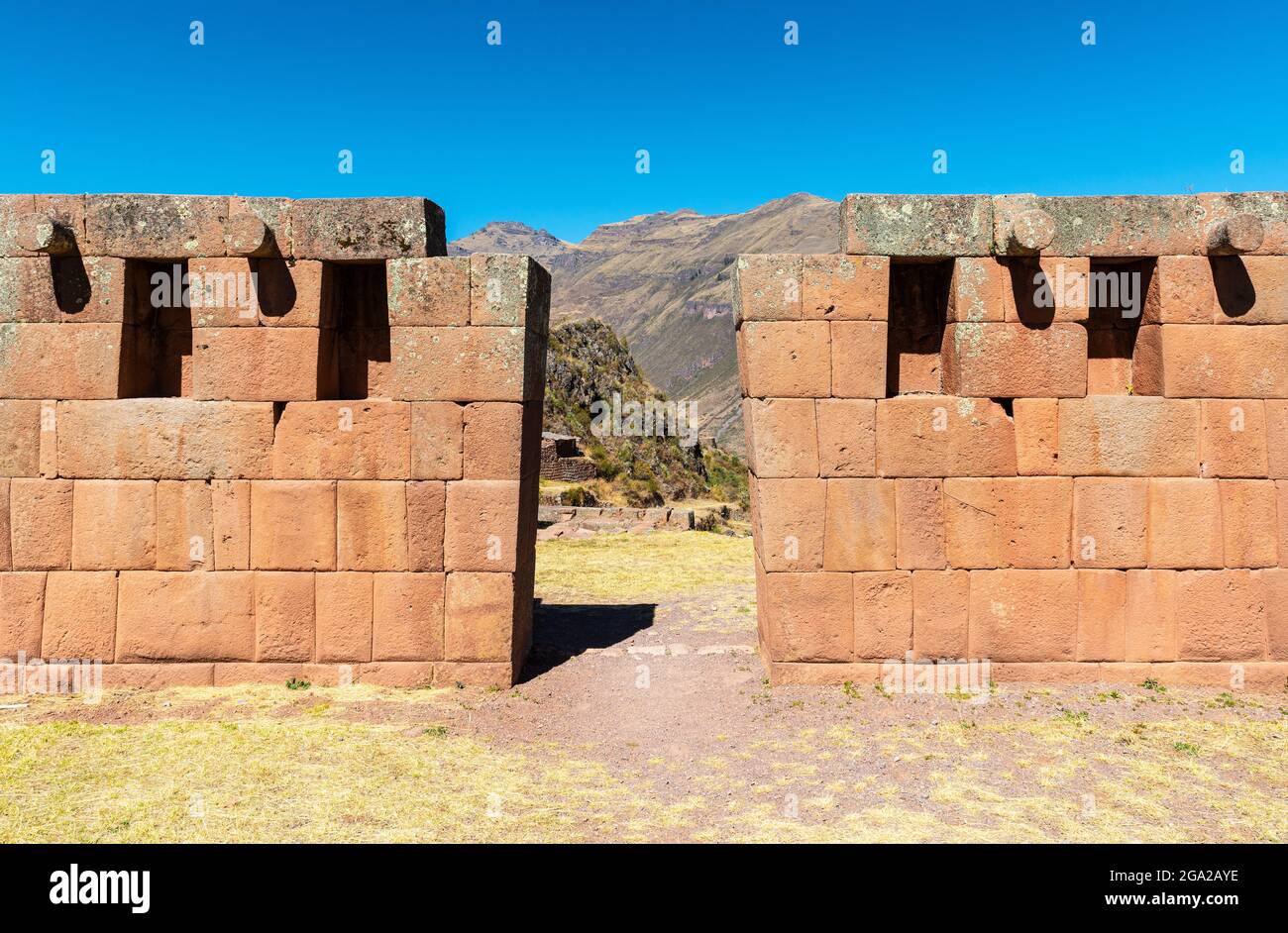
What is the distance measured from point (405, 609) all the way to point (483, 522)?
125cm

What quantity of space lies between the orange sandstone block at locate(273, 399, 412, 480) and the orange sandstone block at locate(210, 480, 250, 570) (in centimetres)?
45

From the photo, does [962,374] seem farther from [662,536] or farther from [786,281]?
[662,536]

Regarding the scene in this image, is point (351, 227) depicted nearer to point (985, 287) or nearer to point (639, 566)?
point (985, 287)

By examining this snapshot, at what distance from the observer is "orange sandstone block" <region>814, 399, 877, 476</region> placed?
794cm

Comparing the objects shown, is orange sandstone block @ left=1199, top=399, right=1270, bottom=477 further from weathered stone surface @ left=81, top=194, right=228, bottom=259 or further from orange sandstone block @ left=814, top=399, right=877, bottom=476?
weathered stone surface @ left=81, top=194, right=228, bottom=259

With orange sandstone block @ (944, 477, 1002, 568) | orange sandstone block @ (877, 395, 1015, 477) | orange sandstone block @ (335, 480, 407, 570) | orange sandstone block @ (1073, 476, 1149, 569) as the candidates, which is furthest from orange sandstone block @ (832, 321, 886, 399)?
orange sandstone block @ (335, 480, 407, 570)

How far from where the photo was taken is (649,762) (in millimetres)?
6668

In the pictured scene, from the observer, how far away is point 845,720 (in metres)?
7.36

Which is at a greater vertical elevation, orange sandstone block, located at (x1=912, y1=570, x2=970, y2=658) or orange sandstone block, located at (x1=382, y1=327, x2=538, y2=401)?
orange sandstone block, located at (x1=382, y1=327, x2=538, y2=401)

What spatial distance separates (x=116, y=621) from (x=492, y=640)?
13.0 ft

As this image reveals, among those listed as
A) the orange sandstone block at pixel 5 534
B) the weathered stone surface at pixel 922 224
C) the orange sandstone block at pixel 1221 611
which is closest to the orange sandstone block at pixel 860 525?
the weathered stone surface at pixel 922 224

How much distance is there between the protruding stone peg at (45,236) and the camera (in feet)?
25.1

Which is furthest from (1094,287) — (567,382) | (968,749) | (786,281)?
(567,382)
